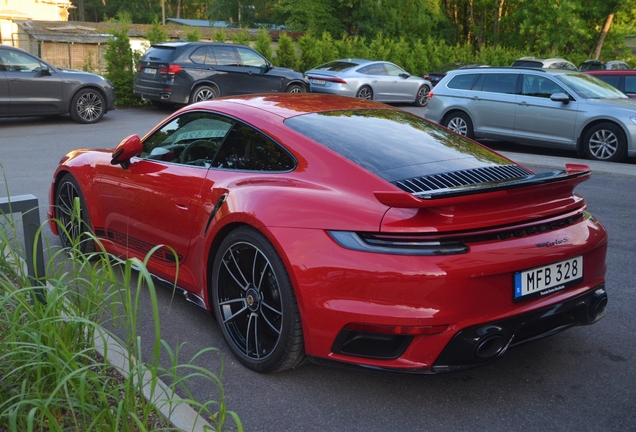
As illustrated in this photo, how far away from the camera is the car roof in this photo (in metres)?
4.35

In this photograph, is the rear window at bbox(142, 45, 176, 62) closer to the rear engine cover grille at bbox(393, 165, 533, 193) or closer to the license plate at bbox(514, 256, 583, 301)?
the rear engine cover grille at bbox(393, 165, 533, 193)

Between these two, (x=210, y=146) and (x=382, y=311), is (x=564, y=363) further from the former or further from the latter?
(x=210, y=146)

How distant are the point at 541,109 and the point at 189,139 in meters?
9.16

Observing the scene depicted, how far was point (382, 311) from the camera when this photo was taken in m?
3.17

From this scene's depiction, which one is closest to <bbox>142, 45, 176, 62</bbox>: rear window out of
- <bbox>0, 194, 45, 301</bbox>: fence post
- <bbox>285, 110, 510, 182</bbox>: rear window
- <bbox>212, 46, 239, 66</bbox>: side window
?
<bbox>212, 46, 239, 66</bbox>: side window

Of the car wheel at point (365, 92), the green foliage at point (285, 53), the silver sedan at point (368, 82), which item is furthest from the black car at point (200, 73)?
the green foliage at point (285, 53)

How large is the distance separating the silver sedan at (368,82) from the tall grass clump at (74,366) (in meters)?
18.3

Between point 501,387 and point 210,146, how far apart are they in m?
2.25

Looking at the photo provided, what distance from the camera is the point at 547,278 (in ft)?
11.3

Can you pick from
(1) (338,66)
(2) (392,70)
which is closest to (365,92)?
(1) (338,66)

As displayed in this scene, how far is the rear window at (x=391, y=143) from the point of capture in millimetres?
3785

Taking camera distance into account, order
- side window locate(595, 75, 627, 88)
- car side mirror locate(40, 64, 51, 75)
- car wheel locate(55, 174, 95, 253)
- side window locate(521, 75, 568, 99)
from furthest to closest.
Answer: car side mirror locate(40, 64, 51, 75)
side window locate(595, 75, 627, 88)
side window locate(521, 75, 568, 99)
car wheel locate(55, 174, 95, 253)

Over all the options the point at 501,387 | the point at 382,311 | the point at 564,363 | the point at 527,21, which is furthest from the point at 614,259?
the point at 527,21

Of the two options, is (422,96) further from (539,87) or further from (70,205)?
(70,205)
